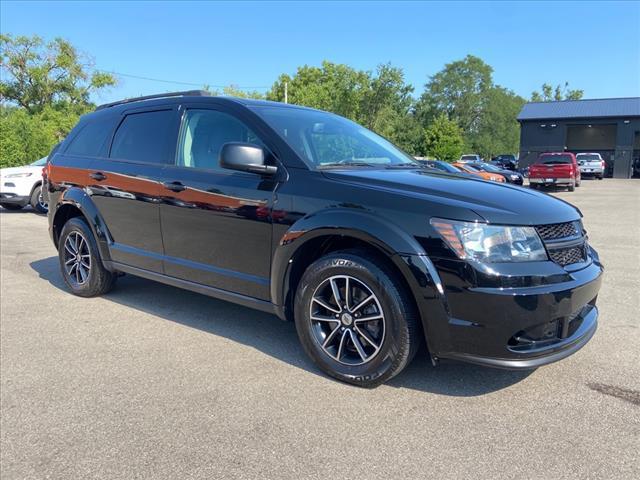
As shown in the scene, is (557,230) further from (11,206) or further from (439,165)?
(11,206)

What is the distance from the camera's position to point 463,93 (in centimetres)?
8600

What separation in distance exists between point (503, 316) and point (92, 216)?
3.95 meters

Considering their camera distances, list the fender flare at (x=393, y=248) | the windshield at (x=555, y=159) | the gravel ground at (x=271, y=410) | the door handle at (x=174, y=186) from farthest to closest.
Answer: the windshield at (x=555, y=159) → the door handle at (x=174, y=186) → the fender flare at (x=393, y=248) → the gravel ground at (x=271, y=410)

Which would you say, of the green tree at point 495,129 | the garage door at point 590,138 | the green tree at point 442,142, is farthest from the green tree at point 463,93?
the green tree at point 442,142

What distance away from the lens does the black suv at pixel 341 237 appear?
2.81 meters

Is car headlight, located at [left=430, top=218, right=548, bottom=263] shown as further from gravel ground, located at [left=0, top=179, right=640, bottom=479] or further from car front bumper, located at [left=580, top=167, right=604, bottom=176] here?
car front bumper, located at [left=580, top=167, right=604, bottom=176]

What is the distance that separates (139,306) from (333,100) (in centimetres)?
3675

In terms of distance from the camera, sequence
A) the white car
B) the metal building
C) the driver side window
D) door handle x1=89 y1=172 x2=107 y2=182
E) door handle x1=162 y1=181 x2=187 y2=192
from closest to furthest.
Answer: the driver side window, door handle x1=162 y1=181 x2=187 y2=192, door handle x1=89 y1=172 x2=107 y2=182, the white car, the metal building

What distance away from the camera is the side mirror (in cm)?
339

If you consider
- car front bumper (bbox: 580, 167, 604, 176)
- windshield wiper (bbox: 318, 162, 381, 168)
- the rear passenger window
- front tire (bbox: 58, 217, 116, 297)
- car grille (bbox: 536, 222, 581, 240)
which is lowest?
car front bumper (bbox: 580, 167, 604, 176)

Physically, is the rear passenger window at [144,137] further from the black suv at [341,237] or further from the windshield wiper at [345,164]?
the windshield wiper at [345,164]

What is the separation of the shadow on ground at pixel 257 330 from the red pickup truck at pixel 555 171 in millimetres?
20993

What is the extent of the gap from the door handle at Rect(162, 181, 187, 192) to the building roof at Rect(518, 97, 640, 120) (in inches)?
1776

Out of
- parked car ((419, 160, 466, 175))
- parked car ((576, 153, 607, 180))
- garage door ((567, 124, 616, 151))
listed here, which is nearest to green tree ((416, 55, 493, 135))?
garage door ((567, 124, 616, 151))
